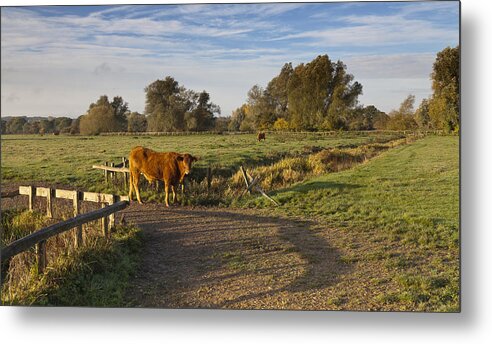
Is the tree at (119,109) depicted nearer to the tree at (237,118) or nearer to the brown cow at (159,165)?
the brown cow at (159,165)

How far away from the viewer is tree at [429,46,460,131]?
183 inches

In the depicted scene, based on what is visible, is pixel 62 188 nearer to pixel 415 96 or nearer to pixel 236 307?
pixel 236 307

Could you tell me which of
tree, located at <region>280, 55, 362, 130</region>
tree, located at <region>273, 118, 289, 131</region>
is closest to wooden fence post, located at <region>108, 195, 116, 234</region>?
tree, located at <region>273, 118, 289, 131</region>

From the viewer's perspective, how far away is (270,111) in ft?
17.3

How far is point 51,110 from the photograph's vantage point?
5.30 metres

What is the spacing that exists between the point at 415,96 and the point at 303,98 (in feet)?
3.87

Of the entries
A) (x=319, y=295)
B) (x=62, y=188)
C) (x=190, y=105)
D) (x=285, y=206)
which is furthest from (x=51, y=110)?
(x=319, y=295)

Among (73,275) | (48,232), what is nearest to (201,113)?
(48,232)

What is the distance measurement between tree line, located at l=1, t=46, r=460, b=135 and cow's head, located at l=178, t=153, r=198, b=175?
0.34 m

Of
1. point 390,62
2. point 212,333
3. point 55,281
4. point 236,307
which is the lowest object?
point 212,333

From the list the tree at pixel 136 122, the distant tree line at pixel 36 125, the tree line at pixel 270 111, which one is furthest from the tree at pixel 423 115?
the distant tree line at pixel 36 125

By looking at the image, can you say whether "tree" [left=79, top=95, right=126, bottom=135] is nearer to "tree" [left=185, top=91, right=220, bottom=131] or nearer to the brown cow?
the brown cow

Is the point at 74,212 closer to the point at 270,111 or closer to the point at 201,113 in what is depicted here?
the point at 201,113

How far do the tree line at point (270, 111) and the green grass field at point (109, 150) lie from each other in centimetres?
12
